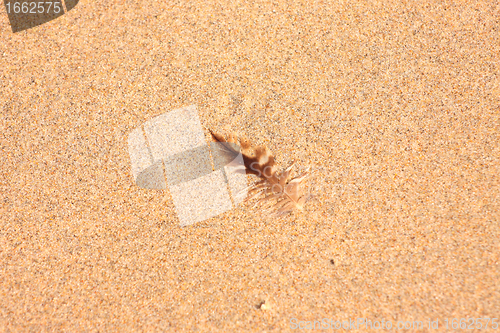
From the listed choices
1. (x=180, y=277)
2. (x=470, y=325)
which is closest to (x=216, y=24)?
(x=180, y=277)

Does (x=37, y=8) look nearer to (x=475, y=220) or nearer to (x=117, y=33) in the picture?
(x=117, y=33)

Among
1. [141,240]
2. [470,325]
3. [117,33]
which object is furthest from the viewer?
[117,33]

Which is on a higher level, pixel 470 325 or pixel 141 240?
pixel 141 240
